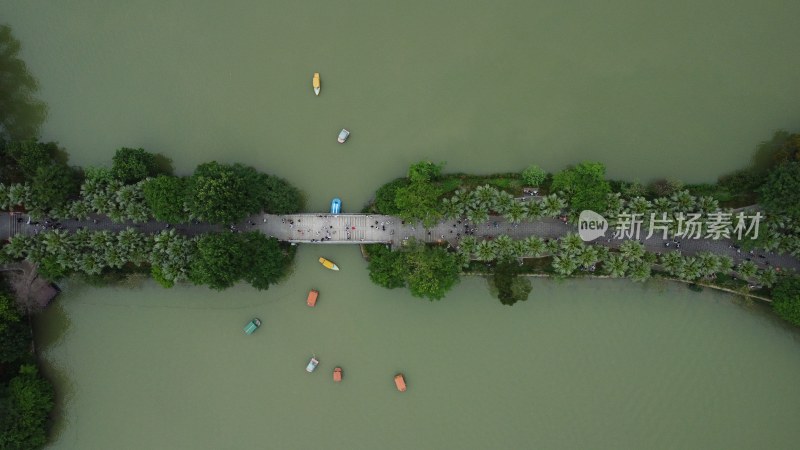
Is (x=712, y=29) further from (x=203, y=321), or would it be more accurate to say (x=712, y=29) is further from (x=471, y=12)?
(x=203, y=321)

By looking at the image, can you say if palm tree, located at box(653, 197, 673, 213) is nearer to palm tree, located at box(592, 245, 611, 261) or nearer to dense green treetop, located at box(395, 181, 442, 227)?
palm tree, located at box(592, 245, 611, 261)

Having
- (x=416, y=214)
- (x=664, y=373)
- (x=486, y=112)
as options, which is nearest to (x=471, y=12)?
(x=486, y=112)

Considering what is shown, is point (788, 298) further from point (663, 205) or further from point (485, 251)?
point (485, 251)

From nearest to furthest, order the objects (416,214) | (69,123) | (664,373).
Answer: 1. (416,214)
2. (664,373)
3. (69,123)

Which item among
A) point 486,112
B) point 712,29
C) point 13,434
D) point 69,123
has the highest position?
point 712,29

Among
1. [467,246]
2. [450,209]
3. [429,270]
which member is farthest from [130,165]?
[467,246]

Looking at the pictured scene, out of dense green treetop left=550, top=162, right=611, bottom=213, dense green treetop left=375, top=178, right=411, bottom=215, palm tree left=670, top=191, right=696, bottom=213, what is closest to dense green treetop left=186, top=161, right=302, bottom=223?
dense green treetop left=375, top=178, right=411, bottom=215
